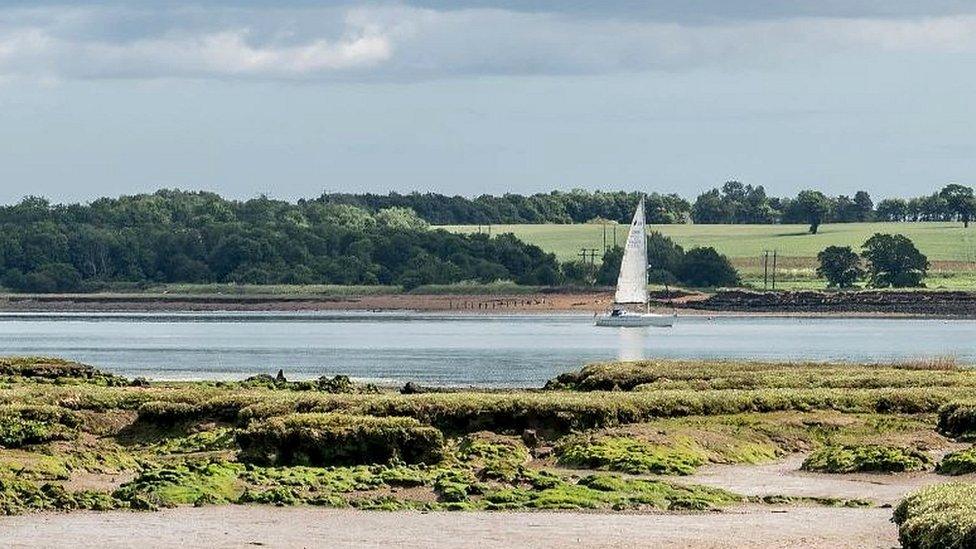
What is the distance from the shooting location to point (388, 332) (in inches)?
5463

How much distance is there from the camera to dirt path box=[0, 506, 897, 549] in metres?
26.5

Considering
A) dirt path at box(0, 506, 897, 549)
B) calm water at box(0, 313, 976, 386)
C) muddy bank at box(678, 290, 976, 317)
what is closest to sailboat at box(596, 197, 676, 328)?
calm water at box(0, 313, 976, 386)

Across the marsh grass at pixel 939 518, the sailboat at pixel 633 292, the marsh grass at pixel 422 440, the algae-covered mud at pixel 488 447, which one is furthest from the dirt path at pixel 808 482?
the sailboat at pixel 633 292

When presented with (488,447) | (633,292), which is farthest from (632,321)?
(488,447)

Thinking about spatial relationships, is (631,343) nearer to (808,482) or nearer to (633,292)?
(633,292)

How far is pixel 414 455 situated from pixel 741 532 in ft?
28.9

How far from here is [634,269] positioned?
15262 centimetres

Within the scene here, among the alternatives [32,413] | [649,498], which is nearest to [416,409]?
[32,413]

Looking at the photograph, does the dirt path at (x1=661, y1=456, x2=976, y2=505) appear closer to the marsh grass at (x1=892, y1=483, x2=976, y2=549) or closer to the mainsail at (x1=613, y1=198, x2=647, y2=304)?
the marsh grass at (x1=892, y1=483, x2=976, y2=549)

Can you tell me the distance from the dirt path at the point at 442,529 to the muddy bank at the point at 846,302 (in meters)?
160

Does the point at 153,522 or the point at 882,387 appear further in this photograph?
the point at 882,387

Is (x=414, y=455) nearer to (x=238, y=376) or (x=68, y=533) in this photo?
(x=68, y=533)

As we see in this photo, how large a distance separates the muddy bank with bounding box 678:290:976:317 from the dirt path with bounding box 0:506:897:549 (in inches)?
6280

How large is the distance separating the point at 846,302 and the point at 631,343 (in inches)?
2838
